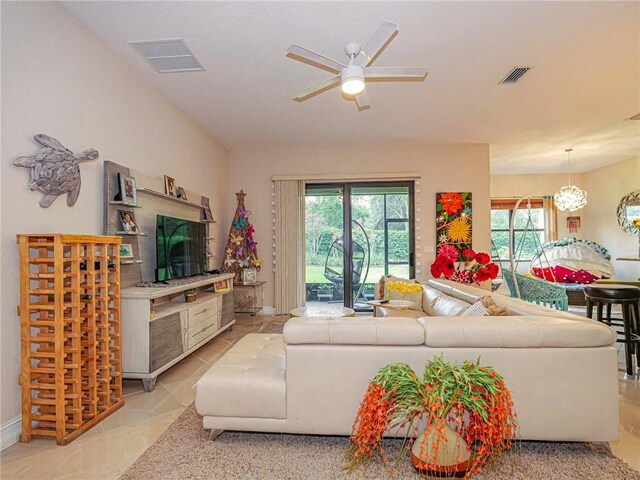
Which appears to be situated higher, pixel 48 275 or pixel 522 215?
pixel 522 215

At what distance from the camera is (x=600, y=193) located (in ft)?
25.5

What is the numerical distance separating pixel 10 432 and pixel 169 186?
8.33ft

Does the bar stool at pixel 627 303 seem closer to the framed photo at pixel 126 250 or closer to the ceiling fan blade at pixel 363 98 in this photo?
the ceiling fan blade at pixel 363 98

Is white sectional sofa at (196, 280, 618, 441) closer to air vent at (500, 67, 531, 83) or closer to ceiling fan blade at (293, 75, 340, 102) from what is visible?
ceiling fan blade at (293, 75, 340, 102)

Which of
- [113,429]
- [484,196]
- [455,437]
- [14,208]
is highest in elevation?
[484,196]

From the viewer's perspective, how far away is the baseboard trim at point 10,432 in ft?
6.57

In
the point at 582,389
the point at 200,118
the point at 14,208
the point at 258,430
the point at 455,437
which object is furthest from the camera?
the point at 200,118

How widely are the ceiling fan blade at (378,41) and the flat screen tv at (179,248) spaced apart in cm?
242

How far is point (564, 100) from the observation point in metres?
4.06

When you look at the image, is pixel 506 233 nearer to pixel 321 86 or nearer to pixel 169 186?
pixel 321 86

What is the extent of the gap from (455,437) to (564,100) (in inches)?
167

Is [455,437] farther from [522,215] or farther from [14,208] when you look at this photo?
[522,215]

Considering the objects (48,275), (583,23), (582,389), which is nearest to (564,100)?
(583,23)

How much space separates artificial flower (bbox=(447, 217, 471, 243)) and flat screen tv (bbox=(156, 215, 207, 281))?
3915mm
